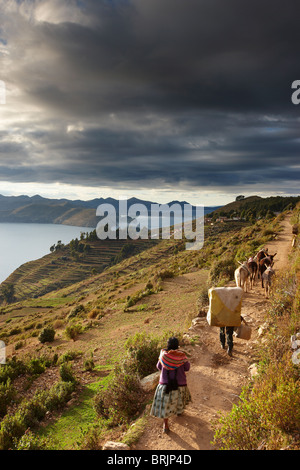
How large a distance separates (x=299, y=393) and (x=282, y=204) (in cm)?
11502

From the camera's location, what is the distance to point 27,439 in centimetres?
538

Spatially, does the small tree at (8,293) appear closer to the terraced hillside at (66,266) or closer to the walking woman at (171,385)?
the terraced hillside at (66,266)

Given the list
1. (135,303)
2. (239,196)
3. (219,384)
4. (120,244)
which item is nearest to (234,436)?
(219,384)

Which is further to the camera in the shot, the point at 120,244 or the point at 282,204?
the point at 120,244

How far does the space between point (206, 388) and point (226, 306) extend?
216cm

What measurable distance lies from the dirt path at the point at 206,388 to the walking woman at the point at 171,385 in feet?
1.10

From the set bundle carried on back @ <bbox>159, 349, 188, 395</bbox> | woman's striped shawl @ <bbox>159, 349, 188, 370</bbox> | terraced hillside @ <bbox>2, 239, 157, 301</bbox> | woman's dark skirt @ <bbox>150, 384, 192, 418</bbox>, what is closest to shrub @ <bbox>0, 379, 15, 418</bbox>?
woman's dark skirt @ <bbox>150, 384, 192, 418</bbox>

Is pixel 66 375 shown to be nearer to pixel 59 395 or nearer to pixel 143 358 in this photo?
pixel 59 395

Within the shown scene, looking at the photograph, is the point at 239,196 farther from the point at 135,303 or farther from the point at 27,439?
the point at 27,439

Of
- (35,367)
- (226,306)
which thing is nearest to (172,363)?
(226,306)

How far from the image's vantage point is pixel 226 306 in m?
7.23

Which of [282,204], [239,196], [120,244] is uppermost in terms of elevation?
[239,196]

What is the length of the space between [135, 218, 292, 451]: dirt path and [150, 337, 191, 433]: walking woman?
334mm
